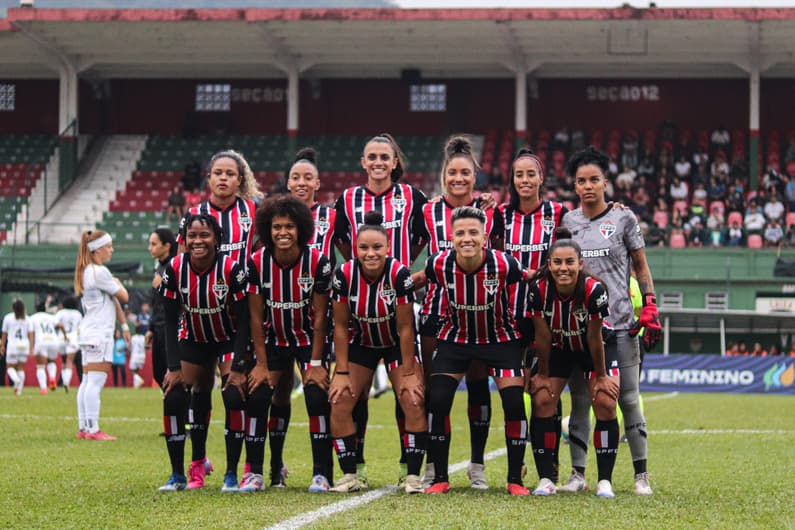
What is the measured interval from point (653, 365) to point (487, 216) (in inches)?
729

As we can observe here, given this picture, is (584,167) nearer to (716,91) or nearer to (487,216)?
(487,216)

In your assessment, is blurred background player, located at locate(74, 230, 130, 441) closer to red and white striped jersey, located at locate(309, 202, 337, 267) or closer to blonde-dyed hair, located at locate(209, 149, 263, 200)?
blonde-dyed hair, located at locate(209, 149, 263, 200)

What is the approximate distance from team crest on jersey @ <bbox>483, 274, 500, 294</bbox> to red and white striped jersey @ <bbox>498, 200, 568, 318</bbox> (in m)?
0.50

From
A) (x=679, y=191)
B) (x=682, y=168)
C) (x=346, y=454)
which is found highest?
(x=682, y=168)

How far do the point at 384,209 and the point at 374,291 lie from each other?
0.81 metres

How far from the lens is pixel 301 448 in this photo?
12141 mm

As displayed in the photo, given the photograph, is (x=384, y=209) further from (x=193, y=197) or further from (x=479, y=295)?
(x=193, y=197)

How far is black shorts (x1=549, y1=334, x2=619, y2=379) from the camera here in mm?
8234

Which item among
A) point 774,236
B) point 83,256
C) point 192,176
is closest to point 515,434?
point 83,256

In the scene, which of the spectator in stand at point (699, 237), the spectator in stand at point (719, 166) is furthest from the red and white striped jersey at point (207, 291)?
the spectator in stand at point (719, 166)

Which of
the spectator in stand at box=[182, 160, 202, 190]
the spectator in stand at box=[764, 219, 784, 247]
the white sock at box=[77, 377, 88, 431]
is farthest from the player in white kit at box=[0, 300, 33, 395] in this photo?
the spectator in stand at box=[764, 219, 784, 247]

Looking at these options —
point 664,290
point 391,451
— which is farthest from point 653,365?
A: point 391,451

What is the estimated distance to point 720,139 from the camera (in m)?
37.4

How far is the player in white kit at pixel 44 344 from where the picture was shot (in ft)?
77.3
